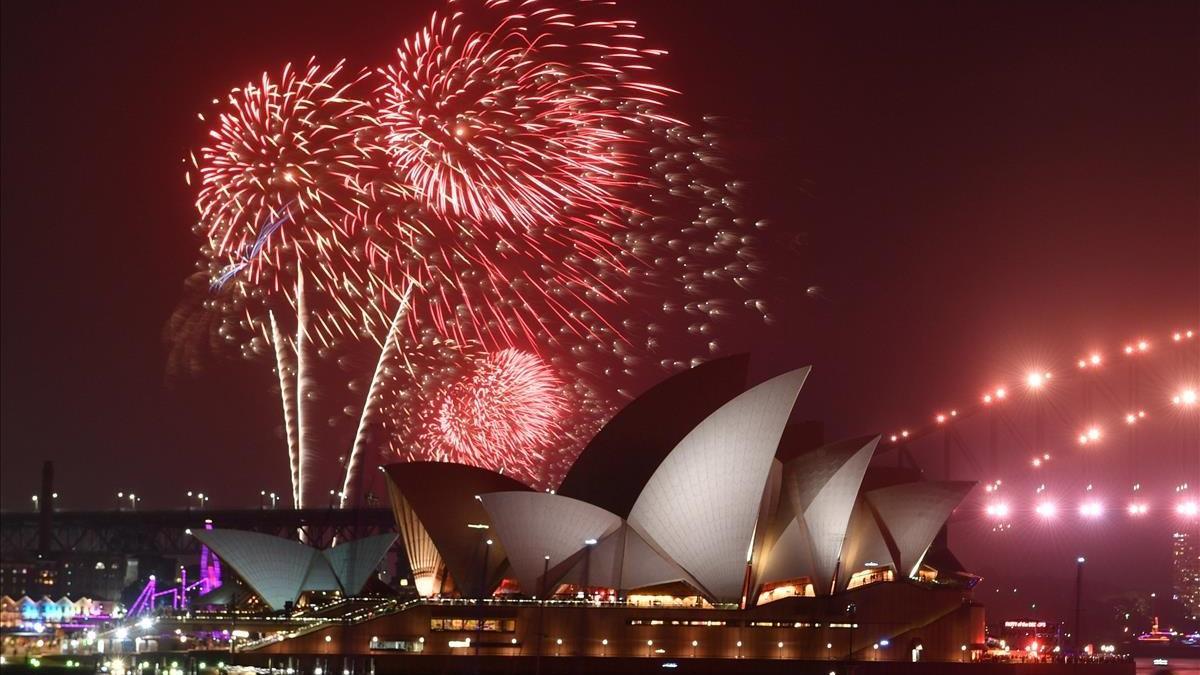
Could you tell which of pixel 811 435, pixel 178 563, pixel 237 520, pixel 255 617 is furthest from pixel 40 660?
pixel 178 563

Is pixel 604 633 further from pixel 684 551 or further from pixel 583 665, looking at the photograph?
pixel 684 551

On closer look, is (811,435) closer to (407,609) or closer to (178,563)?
(407,609)

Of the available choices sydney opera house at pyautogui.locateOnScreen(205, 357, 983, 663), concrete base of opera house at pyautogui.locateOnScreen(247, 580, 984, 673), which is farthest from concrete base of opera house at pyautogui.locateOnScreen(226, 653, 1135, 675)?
sydney opera house at pyautogui.locateOnScreen(205, 357, 983, 663)

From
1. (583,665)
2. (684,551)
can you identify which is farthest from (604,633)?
(684,551)

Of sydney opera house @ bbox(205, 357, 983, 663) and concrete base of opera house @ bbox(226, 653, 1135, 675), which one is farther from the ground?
sydney opera house @ bbox(205, 357, 983, 663)

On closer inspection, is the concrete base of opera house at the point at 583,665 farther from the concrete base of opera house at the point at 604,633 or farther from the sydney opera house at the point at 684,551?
the sydney opera house at the point at 684,551

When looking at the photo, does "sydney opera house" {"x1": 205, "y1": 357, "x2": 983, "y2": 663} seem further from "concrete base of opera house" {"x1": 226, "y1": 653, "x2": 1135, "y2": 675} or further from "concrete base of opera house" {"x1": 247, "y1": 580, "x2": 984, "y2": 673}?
"concrete base of opera house" {"x1": 226, "y1": 653, "x2": 1135, "y2": 675}
